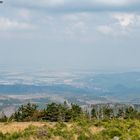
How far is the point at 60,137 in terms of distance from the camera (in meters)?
37.8

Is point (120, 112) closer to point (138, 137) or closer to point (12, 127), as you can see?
point (12, 127)

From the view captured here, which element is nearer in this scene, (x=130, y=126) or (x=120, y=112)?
(x=130, y=126)

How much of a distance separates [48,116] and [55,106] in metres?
3.38

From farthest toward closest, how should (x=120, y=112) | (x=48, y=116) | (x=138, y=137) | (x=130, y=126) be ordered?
(x=120, y=112)
(x=48, y=116)
(x=130, y=126)
(x=138, y=137)

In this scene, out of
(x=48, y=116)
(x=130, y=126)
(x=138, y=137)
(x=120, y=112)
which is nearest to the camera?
(x=138, y=137)

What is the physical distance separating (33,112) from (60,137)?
33138mm

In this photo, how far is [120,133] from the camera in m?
38.5

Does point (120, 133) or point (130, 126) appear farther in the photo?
point (130, 126)

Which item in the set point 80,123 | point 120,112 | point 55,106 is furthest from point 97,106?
point 80,123

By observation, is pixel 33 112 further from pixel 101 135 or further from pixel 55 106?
pixel 101 135

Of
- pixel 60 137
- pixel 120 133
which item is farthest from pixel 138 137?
pixel 60 137

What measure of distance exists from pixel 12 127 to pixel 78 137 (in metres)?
9.83

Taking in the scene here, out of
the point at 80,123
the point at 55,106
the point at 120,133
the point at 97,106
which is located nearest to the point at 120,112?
the point at 97,106

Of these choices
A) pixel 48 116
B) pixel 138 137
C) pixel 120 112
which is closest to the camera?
pixel 138 137
